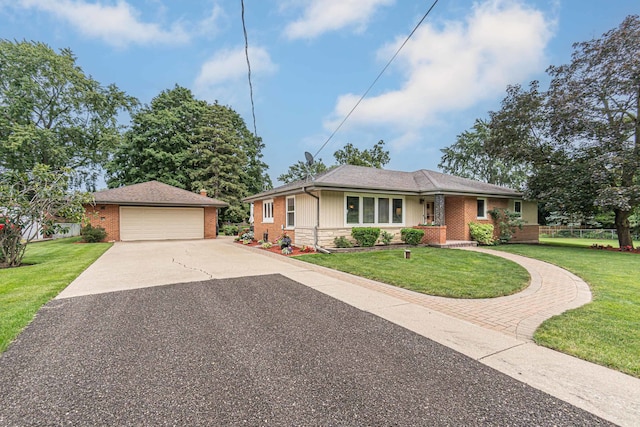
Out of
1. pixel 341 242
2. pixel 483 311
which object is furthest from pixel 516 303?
pixel 341 242

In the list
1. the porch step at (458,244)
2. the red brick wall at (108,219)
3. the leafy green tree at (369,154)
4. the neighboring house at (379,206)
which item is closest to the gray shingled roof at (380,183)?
the neighboring house at (379,206)

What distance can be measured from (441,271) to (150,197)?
58.6 feet

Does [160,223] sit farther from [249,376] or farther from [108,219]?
[249,376]

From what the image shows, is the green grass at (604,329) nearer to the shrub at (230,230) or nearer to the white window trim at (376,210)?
the white window trim at (376,210)

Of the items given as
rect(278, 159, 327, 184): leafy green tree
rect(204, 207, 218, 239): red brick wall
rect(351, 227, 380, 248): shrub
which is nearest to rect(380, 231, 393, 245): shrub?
rect(351, 227, 380, 248): shrub

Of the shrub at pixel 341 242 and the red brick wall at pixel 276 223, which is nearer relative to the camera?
the shrub at pixel 341 242

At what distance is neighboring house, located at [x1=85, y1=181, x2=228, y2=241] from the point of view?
56.1 ft

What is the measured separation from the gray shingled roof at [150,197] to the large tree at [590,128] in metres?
19.2

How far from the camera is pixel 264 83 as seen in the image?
1046 centimetres

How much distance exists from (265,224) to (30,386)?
14.4m

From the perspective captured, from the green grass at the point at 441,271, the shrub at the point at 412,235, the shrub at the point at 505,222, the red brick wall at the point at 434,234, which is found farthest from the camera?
the shrub at the point at 505,222

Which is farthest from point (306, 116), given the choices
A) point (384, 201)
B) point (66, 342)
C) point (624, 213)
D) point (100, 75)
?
point (100, 75)

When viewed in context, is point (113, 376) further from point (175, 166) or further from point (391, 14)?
point (175, 166)

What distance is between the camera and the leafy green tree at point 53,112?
72.6 ft
